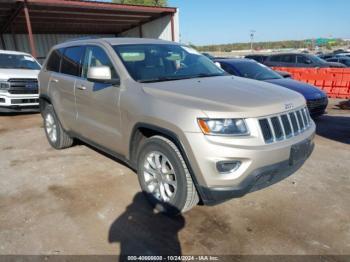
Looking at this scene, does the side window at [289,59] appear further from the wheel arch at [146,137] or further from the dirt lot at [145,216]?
the wheel arch at [146,137]

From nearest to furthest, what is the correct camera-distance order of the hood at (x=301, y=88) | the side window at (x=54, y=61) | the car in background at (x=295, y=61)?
the side window at (x=54, y=61) < the hood at (x=301, y=88) < the car in background at (x=295, y=61)

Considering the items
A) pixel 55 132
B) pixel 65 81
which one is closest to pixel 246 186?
pixel 65 81

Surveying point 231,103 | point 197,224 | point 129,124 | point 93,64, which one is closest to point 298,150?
point 231,103

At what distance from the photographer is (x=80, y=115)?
436 centimetres

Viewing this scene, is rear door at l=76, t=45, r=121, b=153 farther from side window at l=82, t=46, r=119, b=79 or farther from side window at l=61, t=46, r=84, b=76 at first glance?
side window at l=61, t=46, r=84, b=76

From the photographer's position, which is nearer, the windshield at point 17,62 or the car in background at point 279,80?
the car in background at point 279,80

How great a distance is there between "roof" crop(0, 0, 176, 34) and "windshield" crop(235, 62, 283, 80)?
30.1 feet

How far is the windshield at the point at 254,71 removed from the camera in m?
7.26

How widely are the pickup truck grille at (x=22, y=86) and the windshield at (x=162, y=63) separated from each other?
227 inches

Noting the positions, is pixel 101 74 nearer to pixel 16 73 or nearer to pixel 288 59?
pixel 16 73

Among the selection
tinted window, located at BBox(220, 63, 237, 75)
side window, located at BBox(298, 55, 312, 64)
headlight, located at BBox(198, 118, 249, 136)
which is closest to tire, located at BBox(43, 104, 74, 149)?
headlight, located at BBox(198, 118, 249, 136)

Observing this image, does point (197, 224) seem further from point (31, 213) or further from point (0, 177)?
point (0, 177)

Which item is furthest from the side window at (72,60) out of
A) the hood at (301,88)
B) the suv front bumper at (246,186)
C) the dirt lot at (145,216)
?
the hood at (301,88)

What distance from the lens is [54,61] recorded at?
521 centimetres
